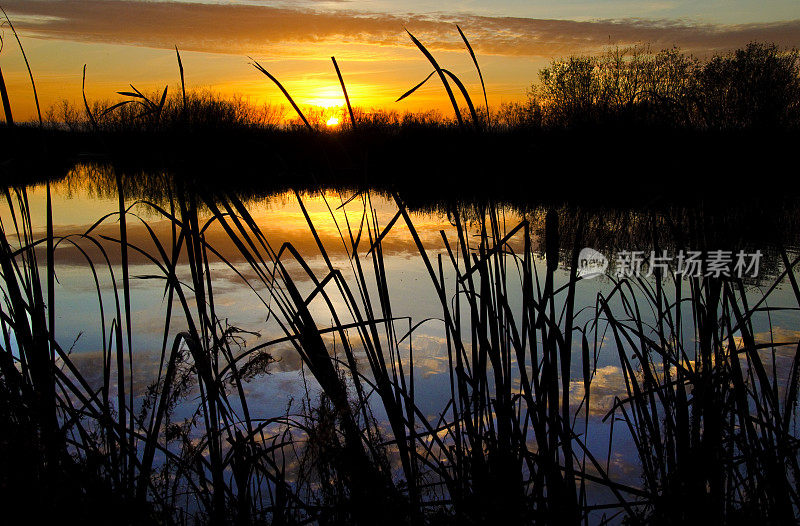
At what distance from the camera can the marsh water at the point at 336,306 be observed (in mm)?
1657

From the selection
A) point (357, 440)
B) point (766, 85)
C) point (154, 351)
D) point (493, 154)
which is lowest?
point (154, 351)

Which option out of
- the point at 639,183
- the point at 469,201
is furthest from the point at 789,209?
the point at 469,201

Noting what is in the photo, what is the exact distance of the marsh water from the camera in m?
1.66

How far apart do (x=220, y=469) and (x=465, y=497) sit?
42cm

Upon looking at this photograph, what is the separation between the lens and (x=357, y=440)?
37.7 inches

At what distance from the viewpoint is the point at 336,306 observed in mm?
3197

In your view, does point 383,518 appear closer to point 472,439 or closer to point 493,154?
point 472,439

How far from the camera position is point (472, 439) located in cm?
110

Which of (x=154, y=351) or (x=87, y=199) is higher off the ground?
(x=87, y=199)

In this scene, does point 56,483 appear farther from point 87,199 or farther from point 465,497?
point 87,199

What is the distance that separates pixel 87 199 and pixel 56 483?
860 cm

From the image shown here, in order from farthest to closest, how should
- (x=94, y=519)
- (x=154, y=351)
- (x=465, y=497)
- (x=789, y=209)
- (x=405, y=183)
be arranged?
(x=405, y=183), (x=789, y=209), (x=154, y=351), (x=465, y=497), (x=94, y=519)

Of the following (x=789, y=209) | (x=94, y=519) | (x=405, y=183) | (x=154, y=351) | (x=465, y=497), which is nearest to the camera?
(x=94, y=519)

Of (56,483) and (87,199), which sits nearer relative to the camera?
(56,483)
